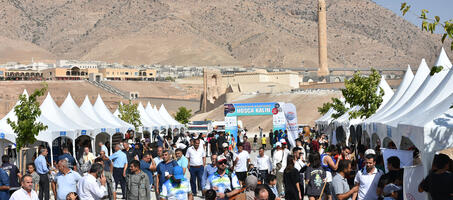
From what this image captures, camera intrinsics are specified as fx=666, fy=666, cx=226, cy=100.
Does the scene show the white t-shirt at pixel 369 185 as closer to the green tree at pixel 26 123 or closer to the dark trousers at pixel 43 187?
the dark trousers at pixel 43 187

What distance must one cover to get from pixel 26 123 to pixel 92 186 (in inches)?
391

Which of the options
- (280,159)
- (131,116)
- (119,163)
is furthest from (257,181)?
(131,116)

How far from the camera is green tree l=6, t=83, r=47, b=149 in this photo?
18.5 m

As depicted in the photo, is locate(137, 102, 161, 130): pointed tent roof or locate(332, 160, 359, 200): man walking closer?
locate(332, 160, 359, 200): man walking

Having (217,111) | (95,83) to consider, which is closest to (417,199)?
(217,111)

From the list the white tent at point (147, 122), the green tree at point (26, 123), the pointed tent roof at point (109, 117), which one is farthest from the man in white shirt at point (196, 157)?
the white tent at point (147, 122)

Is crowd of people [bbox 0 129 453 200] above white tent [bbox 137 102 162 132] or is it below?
below

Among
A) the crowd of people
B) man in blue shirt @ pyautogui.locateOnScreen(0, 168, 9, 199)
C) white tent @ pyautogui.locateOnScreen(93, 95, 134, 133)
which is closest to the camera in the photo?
the crowd of people

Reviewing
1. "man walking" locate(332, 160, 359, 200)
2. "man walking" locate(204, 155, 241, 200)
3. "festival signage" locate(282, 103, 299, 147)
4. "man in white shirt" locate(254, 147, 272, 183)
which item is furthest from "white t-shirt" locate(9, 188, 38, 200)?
"festival signage" locate(282, 103, 299, 147)

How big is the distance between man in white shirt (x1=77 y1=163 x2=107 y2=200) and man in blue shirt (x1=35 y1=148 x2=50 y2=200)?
424 centimetres

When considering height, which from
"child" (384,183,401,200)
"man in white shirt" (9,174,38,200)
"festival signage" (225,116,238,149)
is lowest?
"child" (384,183,401,200)

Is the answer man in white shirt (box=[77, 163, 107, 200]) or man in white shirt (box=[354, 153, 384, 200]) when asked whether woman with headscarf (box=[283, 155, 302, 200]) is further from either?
man in white shirt (box=[77, 163, 107, 200])

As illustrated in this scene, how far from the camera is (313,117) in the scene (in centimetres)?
7512

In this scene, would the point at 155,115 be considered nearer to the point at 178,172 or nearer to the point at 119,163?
the point at 119,163
